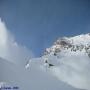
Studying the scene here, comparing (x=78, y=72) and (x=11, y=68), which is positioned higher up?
(x=78, y=72)

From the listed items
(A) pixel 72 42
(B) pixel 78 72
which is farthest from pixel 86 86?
(A) pixel 72 42

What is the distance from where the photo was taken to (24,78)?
9461mm

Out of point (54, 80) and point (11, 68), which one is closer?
point (11, 68)

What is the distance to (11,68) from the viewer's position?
9.29 metres

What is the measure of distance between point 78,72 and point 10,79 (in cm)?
1098

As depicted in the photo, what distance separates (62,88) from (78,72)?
889cm

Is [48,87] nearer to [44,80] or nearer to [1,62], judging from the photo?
[44,80]

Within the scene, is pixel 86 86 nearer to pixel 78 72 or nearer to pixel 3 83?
pixel 78 72

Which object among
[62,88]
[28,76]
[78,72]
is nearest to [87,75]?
[78,72]

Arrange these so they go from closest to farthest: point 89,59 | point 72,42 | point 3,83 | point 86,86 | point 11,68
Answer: point 3,83, point 11,68, point 86,86, point 89,59, point 72,42

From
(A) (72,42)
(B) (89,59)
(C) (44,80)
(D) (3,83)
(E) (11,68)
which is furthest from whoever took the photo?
(A) (72,42)

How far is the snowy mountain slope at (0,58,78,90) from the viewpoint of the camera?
9094 mm

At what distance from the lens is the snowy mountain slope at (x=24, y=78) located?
9.09m

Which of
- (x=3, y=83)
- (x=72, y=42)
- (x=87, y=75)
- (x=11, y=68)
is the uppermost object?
(x=72, y=42)
